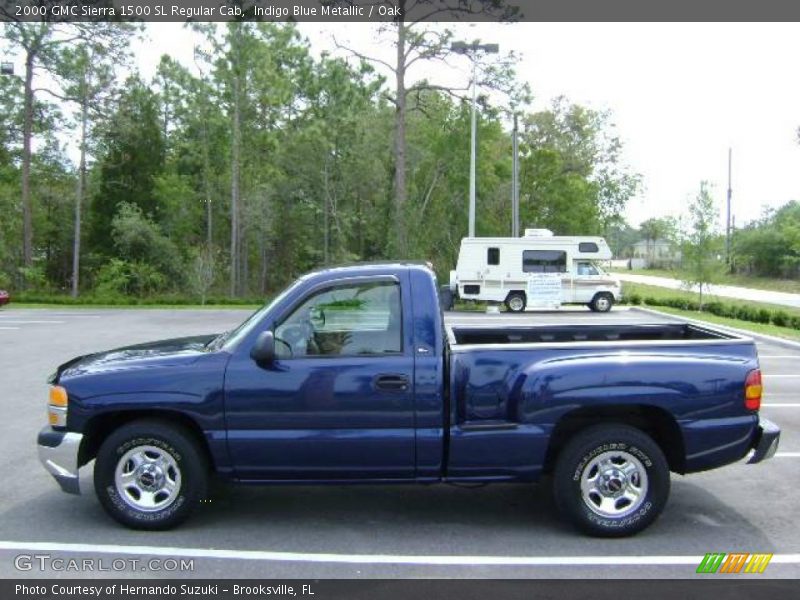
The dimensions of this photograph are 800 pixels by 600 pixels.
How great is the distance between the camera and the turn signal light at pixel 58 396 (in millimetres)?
5121

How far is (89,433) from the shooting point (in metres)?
5.20

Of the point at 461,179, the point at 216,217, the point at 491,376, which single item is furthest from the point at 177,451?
the point at 216,217

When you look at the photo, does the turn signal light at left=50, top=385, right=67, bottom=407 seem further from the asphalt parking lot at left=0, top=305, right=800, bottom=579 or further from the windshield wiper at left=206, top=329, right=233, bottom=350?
the windshield wiper at left=206, top=329, right=233, bottom=350

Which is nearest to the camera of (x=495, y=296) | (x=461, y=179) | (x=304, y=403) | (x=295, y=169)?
(x=304, y=403)

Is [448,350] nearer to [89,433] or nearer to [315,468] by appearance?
[315,468]

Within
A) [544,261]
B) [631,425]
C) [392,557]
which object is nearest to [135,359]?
[392,557]

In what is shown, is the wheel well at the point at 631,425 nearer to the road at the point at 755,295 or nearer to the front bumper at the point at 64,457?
the front bumper at the point at 64,457

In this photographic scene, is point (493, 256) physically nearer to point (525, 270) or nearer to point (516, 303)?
point (525, 270)

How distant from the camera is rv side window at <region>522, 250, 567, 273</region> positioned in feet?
87.7

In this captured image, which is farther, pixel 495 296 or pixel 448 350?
pixel 495 296

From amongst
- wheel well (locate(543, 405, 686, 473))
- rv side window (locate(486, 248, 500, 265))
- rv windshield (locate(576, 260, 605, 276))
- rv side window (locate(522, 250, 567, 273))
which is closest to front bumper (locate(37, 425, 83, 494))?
wheel well (locate(543, 405, 686, 473))

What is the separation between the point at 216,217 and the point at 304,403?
41.6 metres

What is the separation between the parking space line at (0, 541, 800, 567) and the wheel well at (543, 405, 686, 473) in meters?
0.71
